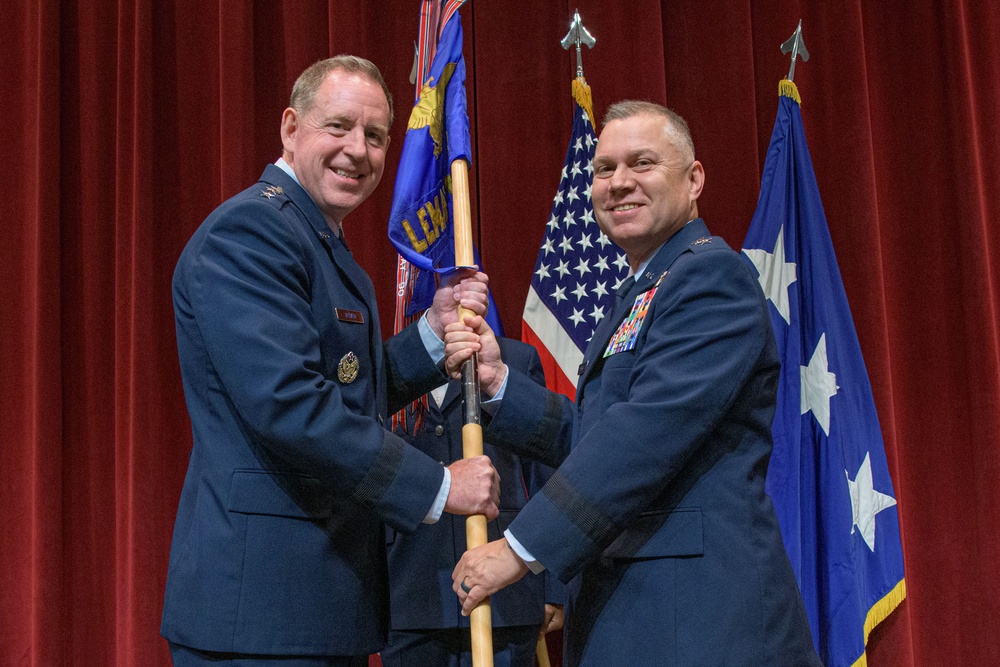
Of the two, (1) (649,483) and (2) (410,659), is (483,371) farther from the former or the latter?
(2) (410,659)

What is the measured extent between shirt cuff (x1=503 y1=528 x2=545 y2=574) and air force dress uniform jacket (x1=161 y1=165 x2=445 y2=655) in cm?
17

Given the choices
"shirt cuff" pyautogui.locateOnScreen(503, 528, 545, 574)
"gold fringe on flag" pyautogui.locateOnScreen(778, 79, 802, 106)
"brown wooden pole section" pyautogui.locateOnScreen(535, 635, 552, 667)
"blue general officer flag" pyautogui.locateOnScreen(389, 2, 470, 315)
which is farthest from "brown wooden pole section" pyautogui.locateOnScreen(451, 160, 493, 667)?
"gold fringe on flag" pyautogui.locateOnScreen(778, 79, 802, 106)

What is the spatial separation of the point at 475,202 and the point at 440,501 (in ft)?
6.47

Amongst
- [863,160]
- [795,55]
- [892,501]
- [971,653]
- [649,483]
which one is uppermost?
[795,55]

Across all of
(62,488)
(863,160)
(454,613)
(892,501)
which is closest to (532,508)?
(454,613)

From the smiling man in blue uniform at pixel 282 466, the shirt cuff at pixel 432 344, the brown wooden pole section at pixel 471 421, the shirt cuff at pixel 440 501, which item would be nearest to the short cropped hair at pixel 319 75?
the smiling man in blue uniform at pixel 282 466

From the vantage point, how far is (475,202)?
144 inches

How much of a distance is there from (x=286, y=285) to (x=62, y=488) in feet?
6.72

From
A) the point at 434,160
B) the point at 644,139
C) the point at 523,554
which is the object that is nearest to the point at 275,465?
the point at 523,554

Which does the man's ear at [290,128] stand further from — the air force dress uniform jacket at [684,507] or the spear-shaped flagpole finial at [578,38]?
the spear-shaped flagpole finial at [578,38]

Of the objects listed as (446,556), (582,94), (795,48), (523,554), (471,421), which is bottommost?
(446,556)

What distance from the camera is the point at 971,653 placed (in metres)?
3.59

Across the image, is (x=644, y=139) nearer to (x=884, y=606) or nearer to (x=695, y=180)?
(x=695, y=180)

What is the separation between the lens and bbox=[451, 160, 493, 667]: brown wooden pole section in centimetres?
195
